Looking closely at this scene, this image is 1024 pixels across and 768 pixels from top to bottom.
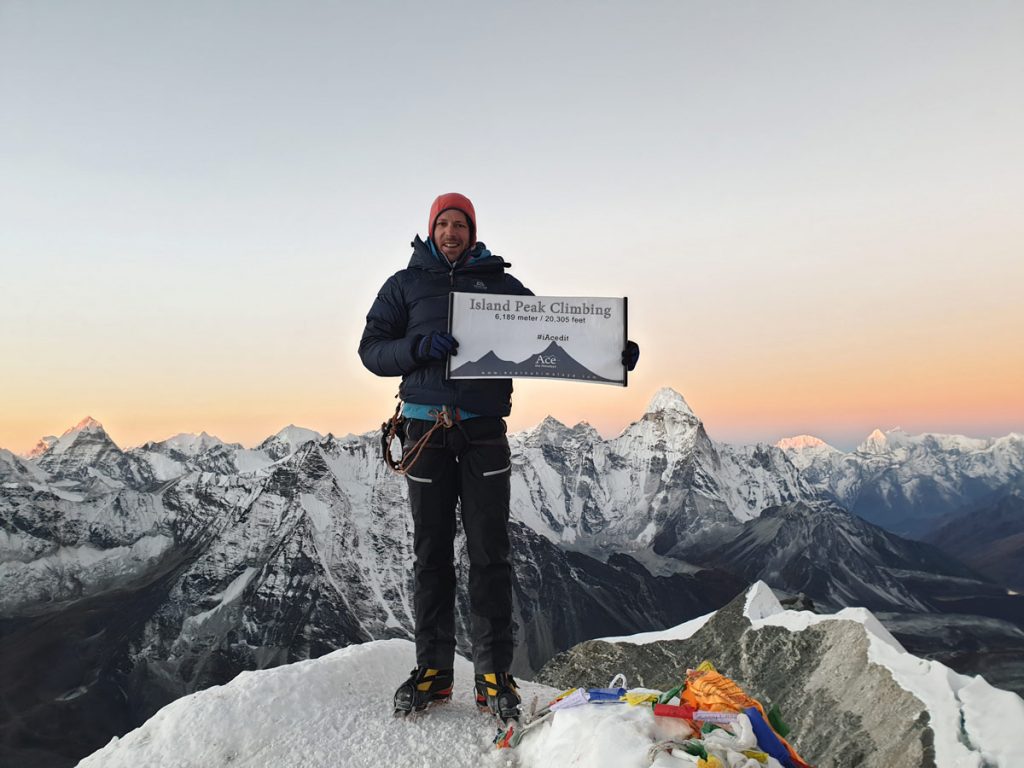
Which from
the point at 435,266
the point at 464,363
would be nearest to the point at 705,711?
the point at 464,363

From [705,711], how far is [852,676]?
4649mm

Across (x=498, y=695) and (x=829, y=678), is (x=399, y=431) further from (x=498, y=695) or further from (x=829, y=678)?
(x=829, y=678)

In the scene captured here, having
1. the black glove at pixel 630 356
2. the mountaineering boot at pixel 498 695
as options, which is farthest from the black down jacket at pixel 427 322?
the mountaineering boot at pixel 498 695

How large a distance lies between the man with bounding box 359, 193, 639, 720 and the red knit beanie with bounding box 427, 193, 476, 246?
1 centimetres

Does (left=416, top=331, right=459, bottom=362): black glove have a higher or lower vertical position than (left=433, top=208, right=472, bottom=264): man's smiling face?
lower

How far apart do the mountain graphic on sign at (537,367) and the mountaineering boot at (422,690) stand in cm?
288

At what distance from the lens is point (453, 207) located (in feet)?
20.6

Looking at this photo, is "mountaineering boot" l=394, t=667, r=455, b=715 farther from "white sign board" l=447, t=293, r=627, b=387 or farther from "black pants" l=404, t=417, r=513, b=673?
"white sign board" l=447, t=293, r=627, b=387

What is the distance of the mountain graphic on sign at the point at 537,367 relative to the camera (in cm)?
585

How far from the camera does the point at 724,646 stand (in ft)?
37.2

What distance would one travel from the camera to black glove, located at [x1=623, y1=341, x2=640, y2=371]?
604 cm

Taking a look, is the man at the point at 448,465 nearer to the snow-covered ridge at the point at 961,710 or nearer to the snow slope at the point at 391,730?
the snow slope at the point at 391,730

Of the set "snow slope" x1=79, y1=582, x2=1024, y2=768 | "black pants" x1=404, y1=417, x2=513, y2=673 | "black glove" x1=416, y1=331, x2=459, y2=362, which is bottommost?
"snow slope" x1=79, y1=582, x2=1024, y2=768

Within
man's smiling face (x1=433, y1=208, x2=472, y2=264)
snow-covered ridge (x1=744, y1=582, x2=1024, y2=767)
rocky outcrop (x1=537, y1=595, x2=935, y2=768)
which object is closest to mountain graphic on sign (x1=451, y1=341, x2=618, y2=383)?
man's smiling face (x1=433, y1=208, x2=472, y2=264)
